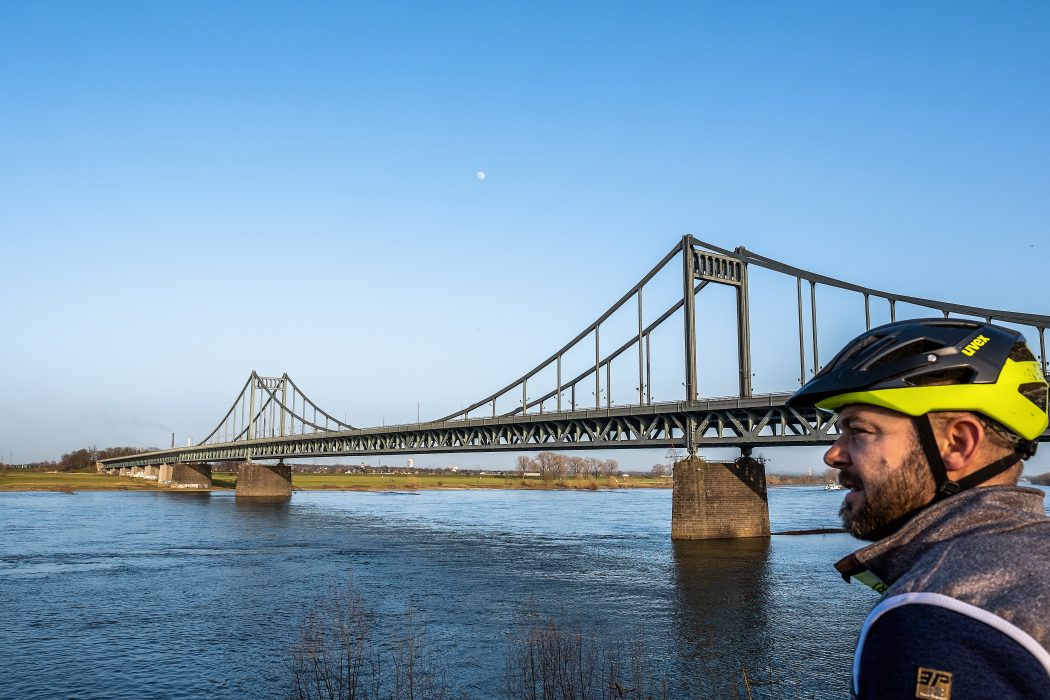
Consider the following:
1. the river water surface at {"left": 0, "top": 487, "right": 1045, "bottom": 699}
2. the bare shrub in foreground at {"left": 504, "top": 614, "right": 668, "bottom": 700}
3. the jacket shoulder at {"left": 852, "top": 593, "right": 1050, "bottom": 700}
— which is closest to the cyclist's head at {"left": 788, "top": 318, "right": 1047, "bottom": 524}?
the jacket shoulder at {"left": 852, "top": 593, "right": 1050, "bottom": 700}

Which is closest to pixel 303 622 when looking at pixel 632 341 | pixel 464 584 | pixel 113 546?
pixel 464 584

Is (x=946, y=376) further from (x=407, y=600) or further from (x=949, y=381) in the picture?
(x=407, y=600)

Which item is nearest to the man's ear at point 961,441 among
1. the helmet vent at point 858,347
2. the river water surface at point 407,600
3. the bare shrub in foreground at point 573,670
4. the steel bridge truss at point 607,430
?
the helmet vent at point 858,347

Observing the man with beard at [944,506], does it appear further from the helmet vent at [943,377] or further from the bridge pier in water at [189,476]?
the bridge pier in water at [189,476]

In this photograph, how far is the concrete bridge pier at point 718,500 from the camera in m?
41.8

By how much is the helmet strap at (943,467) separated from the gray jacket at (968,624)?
21 centimetres

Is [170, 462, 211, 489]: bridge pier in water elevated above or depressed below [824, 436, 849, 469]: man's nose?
below

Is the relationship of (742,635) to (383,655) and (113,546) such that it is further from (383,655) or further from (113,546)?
(113,546)

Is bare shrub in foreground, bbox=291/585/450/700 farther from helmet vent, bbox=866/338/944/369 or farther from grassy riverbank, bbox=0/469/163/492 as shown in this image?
grassy riverbank, bbox=0/469/163/492

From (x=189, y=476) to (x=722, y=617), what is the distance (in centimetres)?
11533

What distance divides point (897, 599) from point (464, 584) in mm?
26809

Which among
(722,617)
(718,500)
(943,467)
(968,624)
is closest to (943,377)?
(943,467)

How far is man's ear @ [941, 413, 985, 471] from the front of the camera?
188cm

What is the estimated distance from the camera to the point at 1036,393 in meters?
1.99
